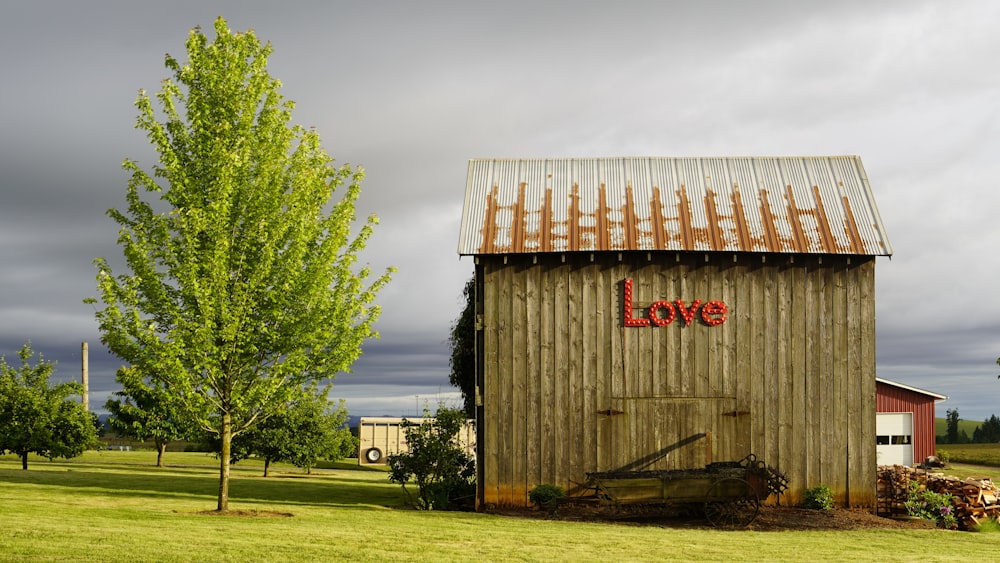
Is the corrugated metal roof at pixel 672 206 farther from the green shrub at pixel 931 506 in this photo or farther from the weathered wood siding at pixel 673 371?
the green shrub at pixel 931 506

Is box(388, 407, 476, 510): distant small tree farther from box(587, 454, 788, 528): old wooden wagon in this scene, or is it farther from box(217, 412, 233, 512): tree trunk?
box(587, 454, 788, 528): old wooden wagon

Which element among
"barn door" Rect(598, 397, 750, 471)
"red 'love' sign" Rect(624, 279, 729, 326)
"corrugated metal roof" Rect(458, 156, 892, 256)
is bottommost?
"barn door" Rect(598, 397, 750, 471)

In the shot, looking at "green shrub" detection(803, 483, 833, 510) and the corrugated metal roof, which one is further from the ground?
the corrugated metal roof

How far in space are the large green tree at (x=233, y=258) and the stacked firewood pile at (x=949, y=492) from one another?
47.7 feet

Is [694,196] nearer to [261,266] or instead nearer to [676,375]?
[676,375]

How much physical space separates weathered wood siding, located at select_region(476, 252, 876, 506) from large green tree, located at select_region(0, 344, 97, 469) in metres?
23.3

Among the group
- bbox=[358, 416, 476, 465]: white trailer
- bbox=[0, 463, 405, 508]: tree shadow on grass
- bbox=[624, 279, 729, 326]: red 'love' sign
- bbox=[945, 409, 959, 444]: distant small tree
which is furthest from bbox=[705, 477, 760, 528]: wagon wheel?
bbox=[945, 409, 959, 444]: distant small tree

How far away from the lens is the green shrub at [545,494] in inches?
971

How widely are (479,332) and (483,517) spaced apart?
503 cm

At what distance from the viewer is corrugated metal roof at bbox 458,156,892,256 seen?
25.8 m

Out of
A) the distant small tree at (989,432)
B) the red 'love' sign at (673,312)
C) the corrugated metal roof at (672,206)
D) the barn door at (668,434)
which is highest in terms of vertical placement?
the corrugated metal roof at (672,206)

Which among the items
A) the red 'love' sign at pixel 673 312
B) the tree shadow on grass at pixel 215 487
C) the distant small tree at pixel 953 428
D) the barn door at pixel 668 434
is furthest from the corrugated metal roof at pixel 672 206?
the distant small tree at pixel 953 428

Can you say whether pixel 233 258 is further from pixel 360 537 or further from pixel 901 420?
pixel 901 420

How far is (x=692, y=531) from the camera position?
21.1m
